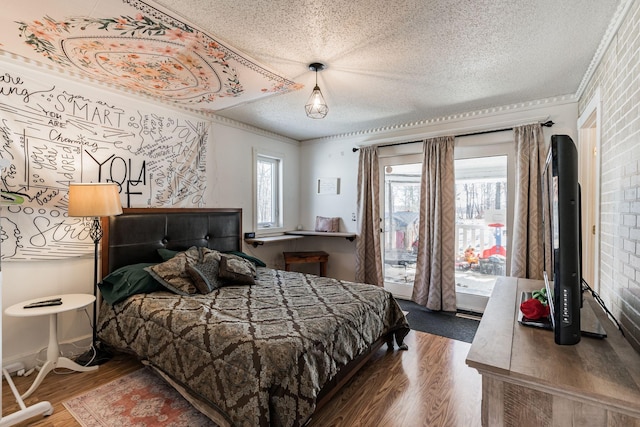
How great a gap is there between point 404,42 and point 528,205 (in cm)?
230

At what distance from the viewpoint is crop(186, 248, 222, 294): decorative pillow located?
2.51m

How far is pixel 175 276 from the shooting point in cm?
251

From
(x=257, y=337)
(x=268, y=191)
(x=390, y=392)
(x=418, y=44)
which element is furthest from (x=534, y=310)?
(x=268, y=191)

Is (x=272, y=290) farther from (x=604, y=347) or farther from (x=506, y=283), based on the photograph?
(x=604, y=347)

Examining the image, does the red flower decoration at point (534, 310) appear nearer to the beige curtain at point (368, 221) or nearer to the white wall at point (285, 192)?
the white wall at point (285, 192)

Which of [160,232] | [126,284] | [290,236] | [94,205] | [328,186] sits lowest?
[126,284]

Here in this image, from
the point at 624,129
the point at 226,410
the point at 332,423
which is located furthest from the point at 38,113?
the point at 624,129

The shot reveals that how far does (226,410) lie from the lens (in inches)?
60.2

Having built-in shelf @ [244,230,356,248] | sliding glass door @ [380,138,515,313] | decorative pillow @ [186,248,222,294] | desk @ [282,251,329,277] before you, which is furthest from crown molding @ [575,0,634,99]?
desk @ [282,251,329,277]

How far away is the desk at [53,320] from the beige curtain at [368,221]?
3.13 m

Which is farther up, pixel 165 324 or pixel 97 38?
pixel 97 38

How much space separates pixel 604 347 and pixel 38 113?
3814 mm

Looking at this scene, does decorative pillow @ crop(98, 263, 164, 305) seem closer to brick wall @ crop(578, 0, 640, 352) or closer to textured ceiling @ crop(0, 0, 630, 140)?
textured ceiling @ crop(0, 0, 630, 140)

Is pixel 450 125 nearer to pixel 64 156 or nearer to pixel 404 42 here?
pixel 404 42
